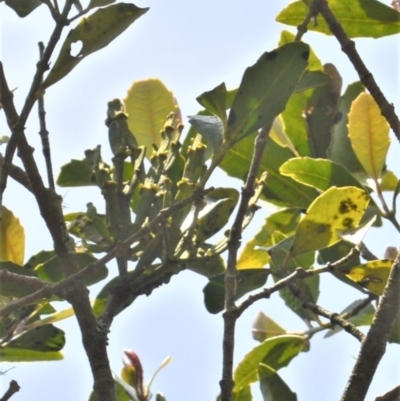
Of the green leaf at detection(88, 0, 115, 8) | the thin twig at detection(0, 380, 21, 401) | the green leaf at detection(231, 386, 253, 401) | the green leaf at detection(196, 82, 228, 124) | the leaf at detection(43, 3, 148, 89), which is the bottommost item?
the green leaf at detection(231, 386, 253, 401)

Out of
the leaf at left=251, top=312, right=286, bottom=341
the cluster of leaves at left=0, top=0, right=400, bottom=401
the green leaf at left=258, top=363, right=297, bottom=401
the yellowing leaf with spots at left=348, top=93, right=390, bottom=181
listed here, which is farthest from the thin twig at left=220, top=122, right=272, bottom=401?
the leaf at left=251, top=312, right=286, bottom=341

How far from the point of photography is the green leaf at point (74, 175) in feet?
4.68

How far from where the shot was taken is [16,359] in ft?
4.72

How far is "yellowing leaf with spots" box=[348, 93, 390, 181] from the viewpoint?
141 centimetres

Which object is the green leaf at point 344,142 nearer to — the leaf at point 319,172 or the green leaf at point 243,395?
the leaf at point 319,172

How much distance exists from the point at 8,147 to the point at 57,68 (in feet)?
0.52

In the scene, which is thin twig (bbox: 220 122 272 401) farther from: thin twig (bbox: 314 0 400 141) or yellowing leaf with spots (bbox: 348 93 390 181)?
yellowing leaf with spots (bbox: 348 93 390 181)

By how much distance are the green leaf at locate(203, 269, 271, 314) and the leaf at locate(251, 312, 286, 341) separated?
391mm

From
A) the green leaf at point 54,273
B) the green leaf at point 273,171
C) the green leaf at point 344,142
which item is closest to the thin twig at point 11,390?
the green leaf at point 54,273

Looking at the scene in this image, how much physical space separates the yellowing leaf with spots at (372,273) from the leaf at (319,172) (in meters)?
0.19

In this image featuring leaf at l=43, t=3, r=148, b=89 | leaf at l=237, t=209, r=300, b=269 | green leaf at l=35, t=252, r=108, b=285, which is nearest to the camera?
leaf at l=43, t=3, r=148, b=89

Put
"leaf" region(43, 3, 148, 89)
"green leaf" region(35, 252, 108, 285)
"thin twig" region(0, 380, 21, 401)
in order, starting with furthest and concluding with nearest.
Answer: "green leaf" region(35, 252, 108, 285) < "leaf" region(43, 3, 148, 89) < "thin twig" region(0, 380, 21, 401)

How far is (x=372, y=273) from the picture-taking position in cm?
128

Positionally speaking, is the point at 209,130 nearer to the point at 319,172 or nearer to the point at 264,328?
the point at 319,172
